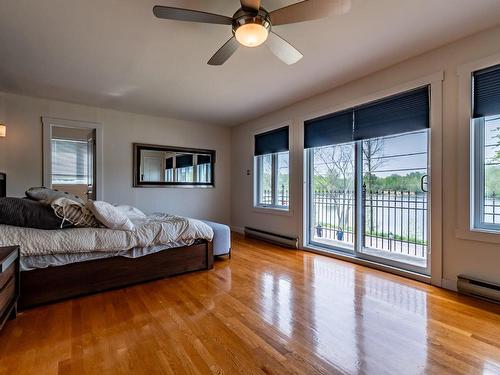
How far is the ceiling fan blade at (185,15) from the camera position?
1.68 metres

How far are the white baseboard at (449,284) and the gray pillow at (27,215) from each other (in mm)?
3673

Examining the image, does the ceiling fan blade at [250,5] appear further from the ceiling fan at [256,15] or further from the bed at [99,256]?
the bed at [99,256]

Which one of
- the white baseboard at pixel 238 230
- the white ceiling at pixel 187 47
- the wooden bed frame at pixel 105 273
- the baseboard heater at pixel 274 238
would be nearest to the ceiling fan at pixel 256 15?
the white ceiling at pixel 187 47

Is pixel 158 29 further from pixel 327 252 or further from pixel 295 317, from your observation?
pixel 327 252

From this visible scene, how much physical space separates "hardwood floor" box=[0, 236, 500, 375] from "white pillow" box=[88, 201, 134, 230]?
25.1 inches

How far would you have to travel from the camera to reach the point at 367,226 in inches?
137

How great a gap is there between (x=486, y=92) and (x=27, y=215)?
415 centimetres

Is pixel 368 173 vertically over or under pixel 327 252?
over

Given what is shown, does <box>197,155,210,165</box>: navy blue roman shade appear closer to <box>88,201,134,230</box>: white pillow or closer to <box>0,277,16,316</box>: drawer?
<box>88,201,134,230</box>: white pillow

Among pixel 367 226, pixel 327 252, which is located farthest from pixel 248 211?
pixel 367 226

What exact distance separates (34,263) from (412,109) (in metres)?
3.94

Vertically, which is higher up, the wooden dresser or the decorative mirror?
the decorative mirror

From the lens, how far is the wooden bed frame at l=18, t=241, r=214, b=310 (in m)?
2.21

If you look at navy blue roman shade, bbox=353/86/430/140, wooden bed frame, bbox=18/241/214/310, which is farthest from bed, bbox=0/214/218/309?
navy blue roman shade, bbox=353/86/430/140
